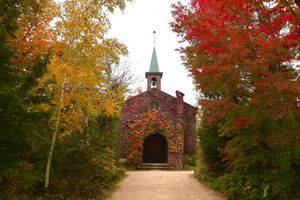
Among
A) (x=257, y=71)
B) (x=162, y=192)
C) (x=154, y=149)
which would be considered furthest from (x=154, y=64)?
(x=257, y=71)

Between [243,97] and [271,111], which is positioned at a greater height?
[243,97]

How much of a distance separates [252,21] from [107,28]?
4280 millimetres

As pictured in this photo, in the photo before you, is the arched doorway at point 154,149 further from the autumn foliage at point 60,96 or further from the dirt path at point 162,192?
the autumn foliage at point 60,96

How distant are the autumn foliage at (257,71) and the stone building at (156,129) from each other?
1528 centimetres

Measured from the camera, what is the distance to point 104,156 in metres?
12.9

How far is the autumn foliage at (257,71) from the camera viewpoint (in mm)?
6910

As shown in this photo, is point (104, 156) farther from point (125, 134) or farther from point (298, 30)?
point (125, 134)

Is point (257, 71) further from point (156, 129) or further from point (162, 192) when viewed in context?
point (156, 129)

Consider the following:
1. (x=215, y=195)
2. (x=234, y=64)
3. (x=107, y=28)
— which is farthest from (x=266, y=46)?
(x=215, y=195)

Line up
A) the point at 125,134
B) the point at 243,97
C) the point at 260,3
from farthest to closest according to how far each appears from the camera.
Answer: the point at 125,134 < the point at 243,97 < the point at 260,3

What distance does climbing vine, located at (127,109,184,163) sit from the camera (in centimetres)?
2448

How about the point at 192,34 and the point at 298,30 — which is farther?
the point at 192,34

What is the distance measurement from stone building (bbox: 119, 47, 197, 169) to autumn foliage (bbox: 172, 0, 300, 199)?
50.1ft

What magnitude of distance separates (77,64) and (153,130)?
1606 centimetres
